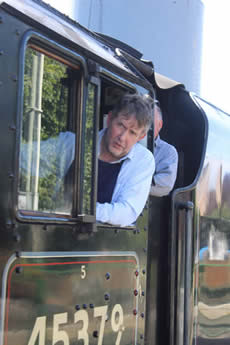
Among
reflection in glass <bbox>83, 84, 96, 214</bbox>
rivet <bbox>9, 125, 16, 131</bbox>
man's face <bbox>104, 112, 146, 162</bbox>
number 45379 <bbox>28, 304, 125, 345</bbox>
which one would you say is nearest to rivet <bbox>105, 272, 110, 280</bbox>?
number 45379 <bbox>28, 304, 125, 345</bbox>

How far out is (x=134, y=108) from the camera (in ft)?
9.46

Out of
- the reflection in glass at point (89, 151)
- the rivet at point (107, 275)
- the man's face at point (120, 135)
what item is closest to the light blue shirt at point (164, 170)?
the man's face at point (120, 135)

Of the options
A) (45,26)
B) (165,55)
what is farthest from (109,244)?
(165,55)

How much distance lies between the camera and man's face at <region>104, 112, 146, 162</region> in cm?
284

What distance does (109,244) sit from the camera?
269 centimetres

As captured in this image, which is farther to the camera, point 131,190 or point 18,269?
point 131,190

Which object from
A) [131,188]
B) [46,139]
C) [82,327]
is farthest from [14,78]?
[82,327]

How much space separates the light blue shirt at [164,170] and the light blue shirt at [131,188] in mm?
331

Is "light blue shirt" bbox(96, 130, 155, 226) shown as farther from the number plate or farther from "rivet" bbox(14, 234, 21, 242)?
"rivet" bbox(14, 234, 21, 242)

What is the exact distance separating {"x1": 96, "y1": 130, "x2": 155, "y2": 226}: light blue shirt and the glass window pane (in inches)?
15.2

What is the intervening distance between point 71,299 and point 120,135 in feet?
3.03

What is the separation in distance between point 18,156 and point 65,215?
40 centimetres

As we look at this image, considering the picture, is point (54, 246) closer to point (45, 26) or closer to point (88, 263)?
point (88, 263)

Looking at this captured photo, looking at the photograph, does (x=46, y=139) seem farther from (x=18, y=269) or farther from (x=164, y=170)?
(x=164, y=170)
